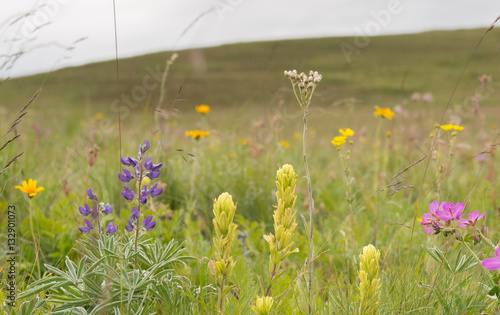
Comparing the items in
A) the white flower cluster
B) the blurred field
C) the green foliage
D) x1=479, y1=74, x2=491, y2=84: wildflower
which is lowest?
the blurred field

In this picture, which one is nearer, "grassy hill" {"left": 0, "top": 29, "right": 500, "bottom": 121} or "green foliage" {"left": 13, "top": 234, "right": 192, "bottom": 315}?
"green foliage" {"left": 13, "top": 234, "right": 192, "bottom": 315}

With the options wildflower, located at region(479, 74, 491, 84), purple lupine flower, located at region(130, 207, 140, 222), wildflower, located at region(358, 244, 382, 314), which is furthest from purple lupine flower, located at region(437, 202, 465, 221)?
wildflower, located at region(479, 74, 491, 84)

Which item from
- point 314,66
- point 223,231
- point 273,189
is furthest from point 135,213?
point 314,66

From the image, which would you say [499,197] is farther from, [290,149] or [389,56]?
[389,56]

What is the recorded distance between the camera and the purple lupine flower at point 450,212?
129 centimetres

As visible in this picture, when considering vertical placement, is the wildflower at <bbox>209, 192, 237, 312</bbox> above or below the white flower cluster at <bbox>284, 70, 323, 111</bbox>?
below

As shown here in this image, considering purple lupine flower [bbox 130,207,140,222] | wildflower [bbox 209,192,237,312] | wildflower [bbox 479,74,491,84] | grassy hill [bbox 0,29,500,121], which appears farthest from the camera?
grassy hill [bbox 0,29,500,121]

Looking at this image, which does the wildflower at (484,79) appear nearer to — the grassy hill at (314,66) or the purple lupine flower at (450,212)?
the purple lupine flower at (450,212)

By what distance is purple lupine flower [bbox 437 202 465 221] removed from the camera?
4.23 feet

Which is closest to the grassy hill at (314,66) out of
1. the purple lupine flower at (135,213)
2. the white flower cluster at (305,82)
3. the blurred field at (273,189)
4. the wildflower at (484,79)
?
the blurred field at (273,189)

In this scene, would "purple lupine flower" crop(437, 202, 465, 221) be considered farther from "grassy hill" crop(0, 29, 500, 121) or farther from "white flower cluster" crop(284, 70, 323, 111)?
"grassy hill" crop(0, 29, 500, 121)

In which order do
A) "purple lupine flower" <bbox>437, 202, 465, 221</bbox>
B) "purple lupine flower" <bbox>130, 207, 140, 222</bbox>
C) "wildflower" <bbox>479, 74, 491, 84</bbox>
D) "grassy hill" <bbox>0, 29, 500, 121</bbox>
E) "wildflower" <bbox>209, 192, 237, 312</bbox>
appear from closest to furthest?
1. "wildflower" <bbox>209, 192, 237, 312</bbox>
2. "purple lupine flower" <bbox>437, 202, 465, 221</bbox>
3. "purple lupine flower" <bbox>130, 207, 140, 222</bbox>
4. "wildflower" <bbox>479, 74, 491, 84</bbox>
5. "grassy hill" <bbox>0, 29, 500, 121</bbox>

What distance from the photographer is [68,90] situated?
53.3 metres

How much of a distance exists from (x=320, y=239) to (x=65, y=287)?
163cm
